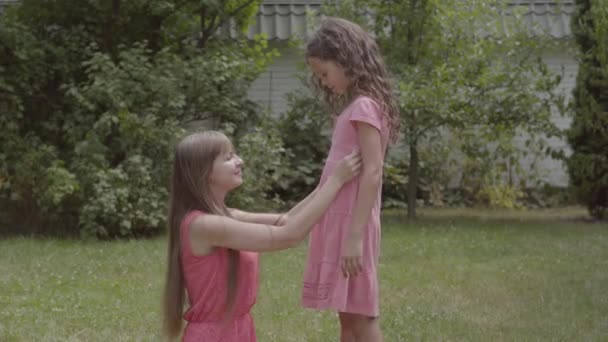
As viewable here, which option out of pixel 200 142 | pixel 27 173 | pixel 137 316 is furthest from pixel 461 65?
pixel 200 142

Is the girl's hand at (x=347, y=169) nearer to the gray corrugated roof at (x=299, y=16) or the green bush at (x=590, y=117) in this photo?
the green bush at (x=590, y=117)

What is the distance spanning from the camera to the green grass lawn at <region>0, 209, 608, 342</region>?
5.25 metres

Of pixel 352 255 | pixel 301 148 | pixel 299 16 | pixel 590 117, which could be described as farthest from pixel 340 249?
pixel 299 16

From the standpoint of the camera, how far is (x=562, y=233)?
940 centimetres

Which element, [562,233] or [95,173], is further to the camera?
[562,233]

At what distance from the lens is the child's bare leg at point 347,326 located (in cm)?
358

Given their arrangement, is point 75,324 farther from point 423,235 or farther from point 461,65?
point 461,65

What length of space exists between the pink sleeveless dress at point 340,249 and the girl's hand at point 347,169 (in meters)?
0.10

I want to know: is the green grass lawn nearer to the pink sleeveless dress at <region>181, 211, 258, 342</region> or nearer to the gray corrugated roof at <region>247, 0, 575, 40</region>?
the pink sleeveless dress at <region>181, 211, 258, 342</region>

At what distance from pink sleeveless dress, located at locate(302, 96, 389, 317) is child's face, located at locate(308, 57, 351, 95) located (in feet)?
0.32

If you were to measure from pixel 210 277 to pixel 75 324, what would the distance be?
2.55 metres

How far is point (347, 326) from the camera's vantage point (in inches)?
143

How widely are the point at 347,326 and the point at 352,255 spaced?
1.48 ft

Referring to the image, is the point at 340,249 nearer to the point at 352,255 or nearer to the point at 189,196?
the point at 352,255
